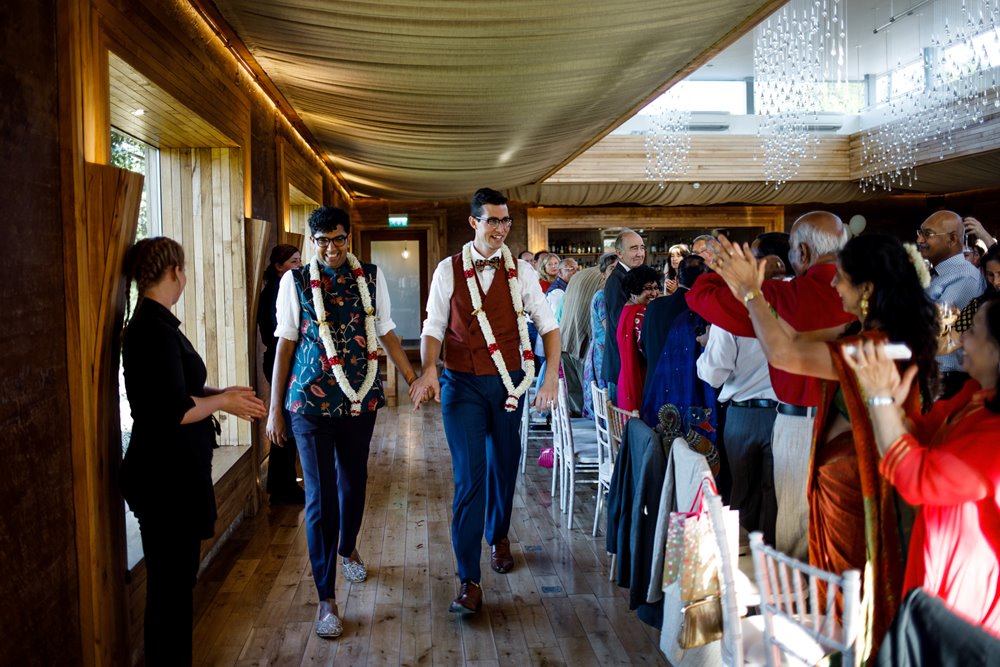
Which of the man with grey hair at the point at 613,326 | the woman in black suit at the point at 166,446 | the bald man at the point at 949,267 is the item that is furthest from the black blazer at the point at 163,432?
the bald man at the point at 949,267

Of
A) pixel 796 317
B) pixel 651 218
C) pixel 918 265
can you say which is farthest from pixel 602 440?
pixel 651 218

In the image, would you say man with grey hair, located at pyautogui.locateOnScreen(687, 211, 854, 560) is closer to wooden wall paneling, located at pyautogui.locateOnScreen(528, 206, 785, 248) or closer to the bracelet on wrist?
the bracelet on wrist

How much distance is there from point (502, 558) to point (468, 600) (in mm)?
614

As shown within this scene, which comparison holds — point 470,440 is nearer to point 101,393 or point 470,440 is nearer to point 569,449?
point 569,449

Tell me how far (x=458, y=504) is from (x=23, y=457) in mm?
1971

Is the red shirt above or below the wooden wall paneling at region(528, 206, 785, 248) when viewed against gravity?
below

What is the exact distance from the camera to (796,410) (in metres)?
Answer: 3.19

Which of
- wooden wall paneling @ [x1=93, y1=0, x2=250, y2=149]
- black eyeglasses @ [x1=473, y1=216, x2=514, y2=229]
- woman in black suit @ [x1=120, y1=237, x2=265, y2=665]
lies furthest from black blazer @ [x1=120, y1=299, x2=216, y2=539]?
black eyeglasses @ [x1=473, y1=216, x2=514, y2=229]

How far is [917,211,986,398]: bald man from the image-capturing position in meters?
5.00

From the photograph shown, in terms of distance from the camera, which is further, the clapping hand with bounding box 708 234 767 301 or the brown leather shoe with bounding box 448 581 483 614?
the brown leather shoe with bounding box 448 581 483 614

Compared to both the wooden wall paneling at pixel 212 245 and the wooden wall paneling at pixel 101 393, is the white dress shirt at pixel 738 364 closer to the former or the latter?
the wooden wall paneling at pixel 101 393

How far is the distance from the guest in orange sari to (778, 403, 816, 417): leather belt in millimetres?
717

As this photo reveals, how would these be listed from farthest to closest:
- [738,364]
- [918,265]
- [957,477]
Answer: [738,364] < [918,265] < [957,477]

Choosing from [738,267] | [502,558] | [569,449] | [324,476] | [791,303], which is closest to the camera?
[738,267]
